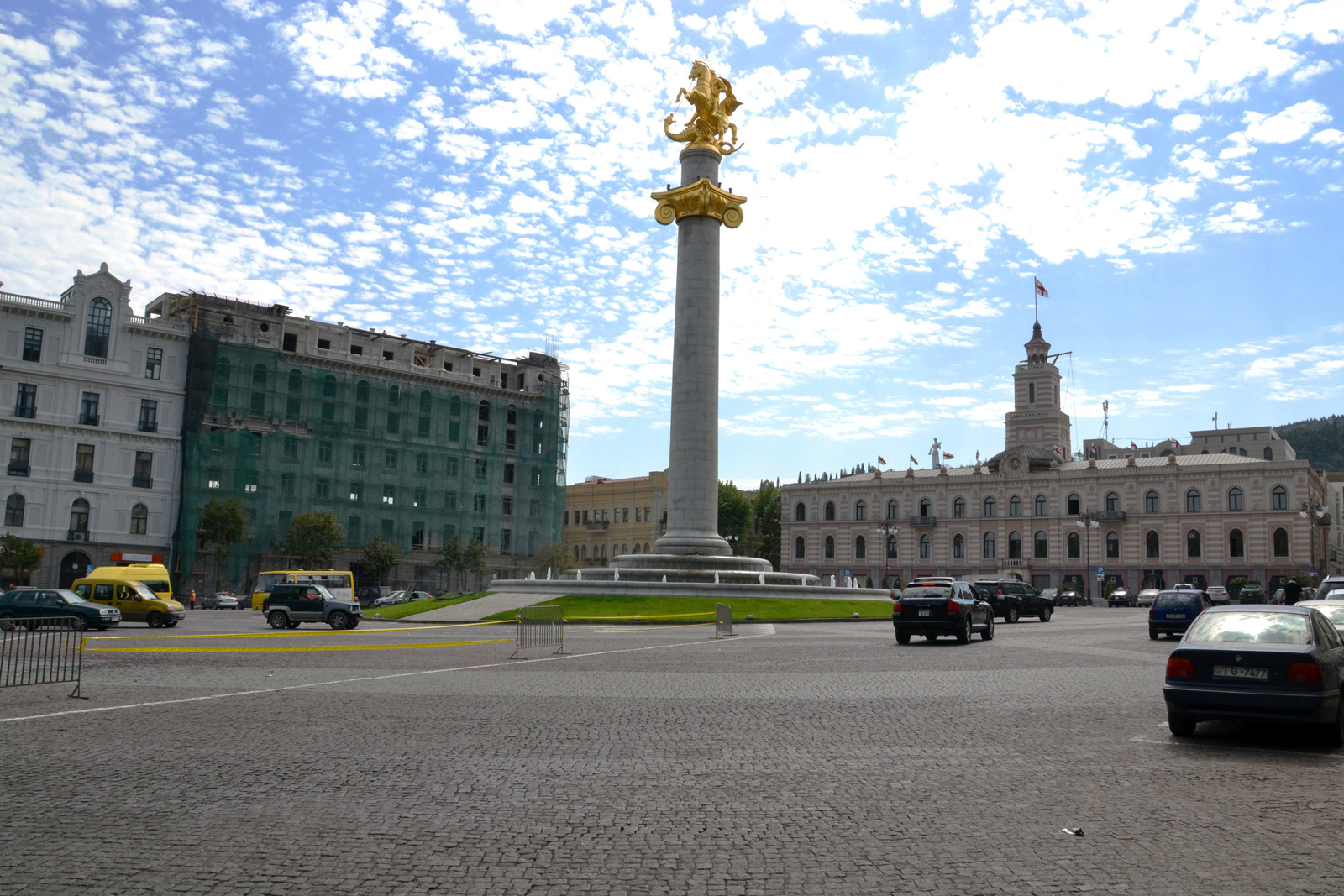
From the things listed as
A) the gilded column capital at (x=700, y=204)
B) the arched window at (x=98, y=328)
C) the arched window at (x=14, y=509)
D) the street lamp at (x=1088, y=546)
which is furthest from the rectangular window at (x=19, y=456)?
the street lamp at (x=1088, y=546)

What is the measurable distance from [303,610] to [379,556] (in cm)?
4025

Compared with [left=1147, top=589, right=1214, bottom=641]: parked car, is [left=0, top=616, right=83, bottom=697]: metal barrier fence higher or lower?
lower

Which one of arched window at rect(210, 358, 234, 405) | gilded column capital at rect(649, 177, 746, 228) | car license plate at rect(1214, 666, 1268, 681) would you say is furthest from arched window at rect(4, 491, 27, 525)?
car license plate at rect(1214, 666, 1268, 681)

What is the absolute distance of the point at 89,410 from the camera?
6944cm

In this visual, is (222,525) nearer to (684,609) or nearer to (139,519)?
(139,519)

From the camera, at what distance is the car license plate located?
1159 cm

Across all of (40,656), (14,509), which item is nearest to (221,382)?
(14,509)

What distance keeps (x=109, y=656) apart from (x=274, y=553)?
5445cm

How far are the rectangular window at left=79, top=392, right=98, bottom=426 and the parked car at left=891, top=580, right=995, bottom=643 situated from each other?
6141 cm

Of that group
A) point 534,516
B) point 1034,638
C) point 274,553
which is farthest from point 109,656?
point 534,516

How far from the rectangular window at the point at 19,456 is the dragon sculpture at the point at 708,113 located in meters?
47.2

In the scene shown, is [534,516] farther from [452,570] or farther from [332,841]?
[332,841]

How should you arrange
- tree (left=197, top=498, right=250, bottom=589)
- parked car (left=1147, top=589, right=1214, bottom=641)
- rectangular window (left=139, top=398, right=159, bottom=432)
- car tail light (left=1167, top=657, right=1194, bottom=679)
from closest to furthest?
car tail light (left=1167, top=657, right=1194, bottom=679)
parked car (left=1147, top=589, right=1214, bottom=641)
tree (left=197, top=498, right=250, bottom=589)
rectangular window (left=139, top=398, right=159, bottom=432)

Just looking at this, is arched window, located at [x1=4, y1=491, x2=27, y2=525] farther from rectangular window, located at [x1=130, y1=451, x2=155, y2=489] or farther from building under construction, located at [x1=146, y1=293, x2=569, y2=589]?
building under construction, located at [x1=146, y1=293, x2=569, y2=589]
